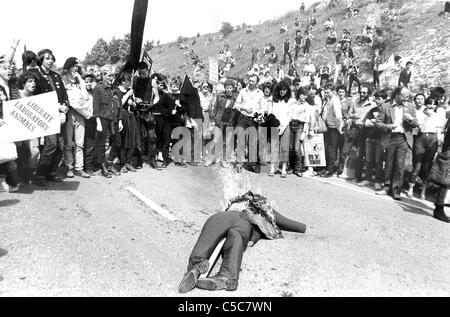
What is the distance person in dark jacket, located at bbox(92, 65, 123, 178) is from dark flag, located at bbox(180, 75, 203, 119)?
72.1 inches

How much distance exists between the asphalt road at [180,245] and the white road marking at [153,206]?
0.09 m

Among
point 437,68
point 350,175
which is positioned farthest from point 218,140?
point 437,68

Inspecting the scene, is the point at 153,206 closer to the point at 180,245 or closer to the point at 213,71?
the point at 180,245

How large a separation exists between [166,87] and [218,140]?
71.7 inches

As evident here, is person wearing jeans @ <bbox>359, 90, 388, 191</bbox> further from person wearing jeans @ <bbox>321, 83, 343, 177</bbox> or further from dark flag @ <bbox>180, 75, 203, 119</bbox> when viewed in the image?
dark flag @ <bbox>180, 75, 203, 119</bbox>

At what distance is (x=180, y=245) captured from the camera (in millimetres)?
4594

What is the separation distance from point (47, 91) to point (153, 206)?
265 cm

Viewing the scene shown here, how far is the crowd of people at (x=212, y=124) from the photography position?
21.6ft

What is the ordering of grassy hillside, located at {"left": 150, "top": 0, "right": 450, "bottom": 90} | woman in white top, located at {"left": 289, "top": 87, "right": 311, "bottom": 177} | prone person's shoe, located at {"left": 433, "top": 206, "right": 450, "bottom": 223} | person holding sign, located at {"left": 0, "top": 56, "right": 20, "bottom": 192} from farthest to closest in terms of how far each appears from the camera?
grassy hillside, located at {"left": 150, "top": 0, "right": 450, "bottom": 90} < woman in white top, located at {"left": 289, "top": 87, "right": 311, "bottom": 177} < prone person's shoe, located at {"left": 433, "top": 206, "right": 450, "bottom": 223} < person holding sign, located at {"left": 0, "top": 56, "right": 20, "bottom": 192}

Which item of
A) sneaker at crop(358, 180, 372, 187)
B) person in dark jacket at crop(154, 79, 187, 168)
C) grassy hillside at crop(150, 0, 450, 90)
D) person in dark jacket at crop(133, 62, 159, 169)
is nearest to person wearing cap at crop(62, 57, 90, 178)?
person in dark jacket at crop(133, 62, 159, 169)

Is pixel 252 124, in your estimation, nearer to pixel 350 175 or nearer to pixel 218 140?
pixel 218 140

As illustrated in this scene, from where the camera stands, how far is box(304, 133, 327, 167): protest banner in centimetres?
939

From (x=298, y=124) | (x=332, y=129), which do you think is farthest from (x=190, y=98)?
(x=332, y=129)

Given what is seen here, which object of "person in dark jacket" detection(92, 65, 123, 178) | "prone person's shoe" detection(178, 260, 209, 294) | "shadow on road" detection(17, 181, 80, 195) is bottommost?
"prone person's shoe" detection(178, 260, 209, 294)
